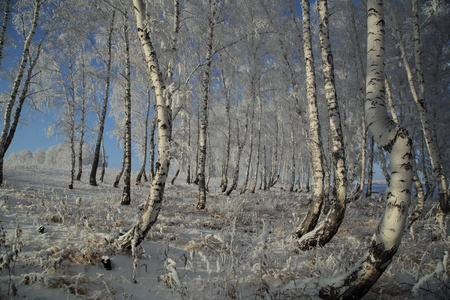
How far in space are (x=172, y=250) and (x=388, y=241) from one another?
330 cm

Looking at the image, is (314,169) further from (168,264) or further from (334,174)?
(168,264)

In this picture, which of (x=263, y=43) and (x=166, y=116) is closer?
(x=166, y=116)

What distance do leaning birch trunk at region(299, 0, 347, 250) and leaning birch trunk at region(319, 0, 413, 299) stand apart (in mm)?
1877

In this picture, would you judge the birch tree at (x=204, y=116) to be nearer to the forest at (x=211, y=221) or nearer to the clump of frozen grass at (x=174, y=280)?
the forest at (x=211, y=221)

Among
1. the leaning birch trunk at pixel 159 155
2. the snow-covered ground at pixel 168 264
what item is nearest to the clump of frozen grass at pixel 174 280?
the snow-covered ground at pixel 168 264

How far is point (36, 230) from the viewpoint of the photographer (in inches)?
145

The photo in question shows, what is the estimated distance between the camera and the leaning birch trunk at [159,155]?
11.2 feet

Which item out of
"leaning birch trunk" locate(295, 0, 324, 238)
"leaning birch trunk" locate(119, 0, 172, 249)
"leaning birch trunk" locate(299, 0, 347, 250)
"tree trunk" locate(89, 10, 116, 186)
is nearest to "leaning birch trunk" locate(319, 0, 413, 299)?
"leaning birch trunk" locate(299, 0, 347, 250)

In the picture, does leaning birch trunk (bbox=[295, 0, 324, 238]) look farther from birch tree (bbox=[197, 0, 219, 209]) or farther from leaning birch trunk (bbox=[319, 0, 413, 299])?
birch tree (bbox=[197, 0, 219, 209])

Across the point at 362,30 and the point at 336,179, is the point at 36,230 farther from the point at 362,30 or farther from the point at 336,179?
the point at 362,30

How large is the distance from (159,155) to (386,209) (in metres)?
3.11

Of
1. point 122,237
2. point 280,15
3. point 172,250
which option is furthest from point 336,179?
point 280,15

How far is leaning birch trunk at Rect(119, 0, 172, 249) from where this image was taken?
11.2ft

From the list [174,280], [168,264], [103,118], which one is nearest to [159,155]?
[168,264]
